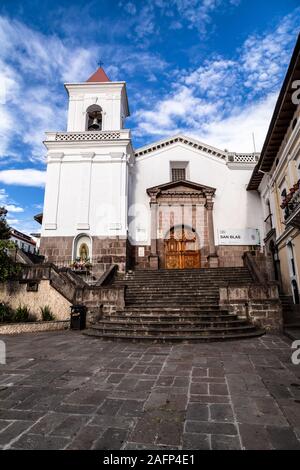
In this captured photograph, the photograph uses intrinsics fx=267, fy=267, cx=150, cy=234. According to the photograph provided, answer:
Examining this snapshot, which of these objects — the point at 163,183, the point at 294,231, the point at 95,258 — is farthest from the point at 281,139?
the point at 95,258

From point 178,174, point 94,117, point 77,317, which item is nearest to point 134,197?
point 178,174

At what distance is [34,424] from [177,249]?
14.7 meters

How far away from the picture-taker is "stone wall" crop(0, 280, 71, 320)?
9.88 metres

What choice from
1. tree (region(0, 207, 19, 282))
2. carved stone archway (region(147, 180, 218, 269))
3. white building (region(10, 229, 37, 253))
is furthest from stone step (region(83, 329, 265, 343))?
white building (region(10, 229, 37, 253))

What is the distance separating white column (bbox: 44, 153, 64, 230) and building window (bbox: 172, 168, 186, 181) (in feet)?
25.2

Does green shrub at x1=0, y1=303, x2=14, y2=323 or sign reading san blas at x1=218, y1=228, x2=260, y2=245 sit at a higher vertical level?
sign reading san blas at x1=218, y1=228, x2=260, y2=245

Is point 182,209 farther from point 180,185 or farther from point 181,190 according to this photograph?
point 180,185

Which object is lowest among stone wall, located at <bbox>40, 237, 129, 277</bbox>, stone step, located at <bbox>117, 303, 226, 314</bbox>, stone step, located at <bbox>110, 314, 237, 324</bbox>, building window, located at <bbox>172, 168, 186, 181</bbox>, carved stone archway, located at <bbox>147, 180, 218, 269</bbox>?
stone step, located at <bbox>110, 314, 237, 324</bbox>

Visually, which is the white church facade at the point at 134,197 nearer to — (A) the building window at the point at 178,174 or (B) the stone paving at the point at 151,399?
(A) the building window at the point at 178,174

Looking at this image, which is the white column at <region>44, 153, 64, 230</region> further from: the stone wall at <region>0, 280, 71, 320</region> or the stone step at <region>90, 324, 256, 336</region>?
the stone step at <region>90, 324, 256, 336</region>

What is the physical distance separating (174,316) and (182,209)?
10596 millimetres

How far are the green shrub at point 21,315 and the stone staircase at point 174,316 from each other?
2.80 m

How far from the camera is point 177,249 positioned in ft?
56.1
